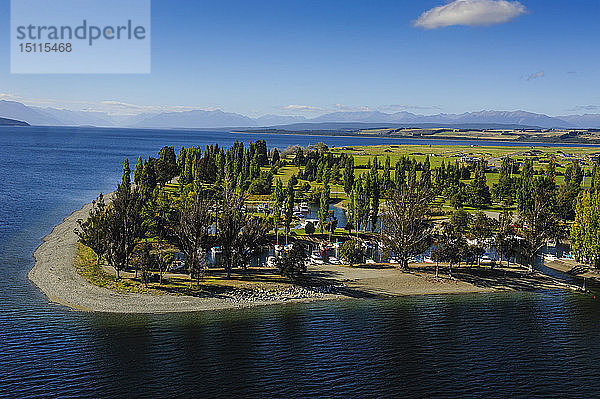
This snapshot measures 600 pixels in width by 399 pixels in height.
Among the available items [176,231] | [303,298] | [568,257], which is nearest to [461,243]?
[568,257]

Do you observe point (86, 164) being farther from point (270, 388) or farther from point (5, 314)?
point (270, 388)

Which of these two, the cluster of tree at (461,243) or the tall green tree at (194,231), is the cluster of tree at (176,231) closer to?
the tall green tree at (194,231)

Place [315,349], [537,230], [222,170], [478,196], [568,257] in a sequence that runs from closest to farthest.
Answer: [315,349], [537,230], [568,257], [478,196], [222,170]

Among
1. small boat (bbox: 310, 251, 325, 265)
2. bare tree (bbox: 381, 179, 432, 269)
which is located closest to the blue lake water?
bare tree (bbox: 381, 179, 432, 269)

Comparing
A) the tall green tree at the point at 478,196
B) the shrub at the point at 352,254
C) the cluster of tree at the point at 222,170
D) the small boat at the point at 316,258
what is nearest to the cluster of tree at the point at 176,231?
the small boat at the point at 316,258

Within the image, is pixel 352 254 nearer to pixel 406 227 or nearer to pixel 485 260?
pixel 406 227

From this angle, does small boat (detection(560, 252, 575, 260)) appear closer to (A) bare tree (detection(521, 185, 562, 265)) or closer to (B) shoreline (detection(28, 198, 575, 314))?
(A) bare tree (detection(521, 185, 562, 265))

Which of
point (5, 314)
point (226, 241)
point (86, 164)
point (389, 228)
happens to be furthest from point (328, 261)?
point (86, 164)
